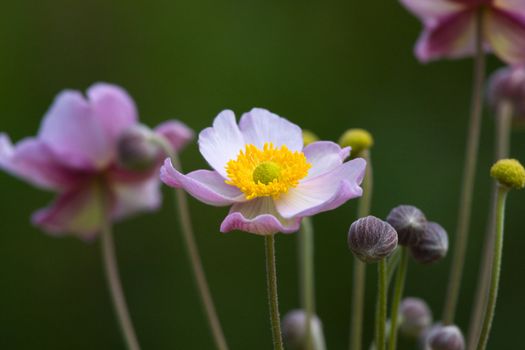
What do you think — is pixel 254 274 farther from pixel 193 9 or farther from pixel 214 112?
pixel 193 9

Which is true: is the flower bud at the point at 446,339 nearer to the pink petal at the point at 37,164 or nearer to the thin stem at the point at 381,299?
the thin stem at the point at 381,299

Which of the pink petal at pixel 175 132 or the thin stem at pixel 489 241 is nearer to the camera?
the thin stem at pixel 489 241

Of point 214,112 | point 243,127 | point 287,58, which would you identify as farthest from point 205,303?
point 287,58

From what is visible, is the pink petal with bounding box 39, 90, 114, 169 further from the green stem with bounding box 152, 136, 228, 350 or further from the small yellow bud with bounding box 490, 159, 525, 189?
the small yellow bud with bounding box 490, 159, 525, 189

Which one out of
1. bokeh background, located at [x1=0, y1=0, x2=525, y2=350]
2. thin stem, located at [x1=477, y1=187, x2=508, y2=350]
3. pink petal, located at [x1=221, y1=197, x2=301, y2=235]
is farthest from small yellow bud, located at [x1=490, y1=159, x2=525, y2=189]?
bokeh background, located at [x1=0, y1=0, x2=525, y2=350]

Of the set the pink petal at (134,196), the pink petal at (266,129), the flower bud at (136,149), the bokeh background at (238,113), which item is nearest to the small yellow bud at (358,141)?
the pink petal at (266,129)

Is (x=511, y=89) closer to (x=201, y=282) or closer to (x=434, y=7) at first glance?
(x=434, y=7)
